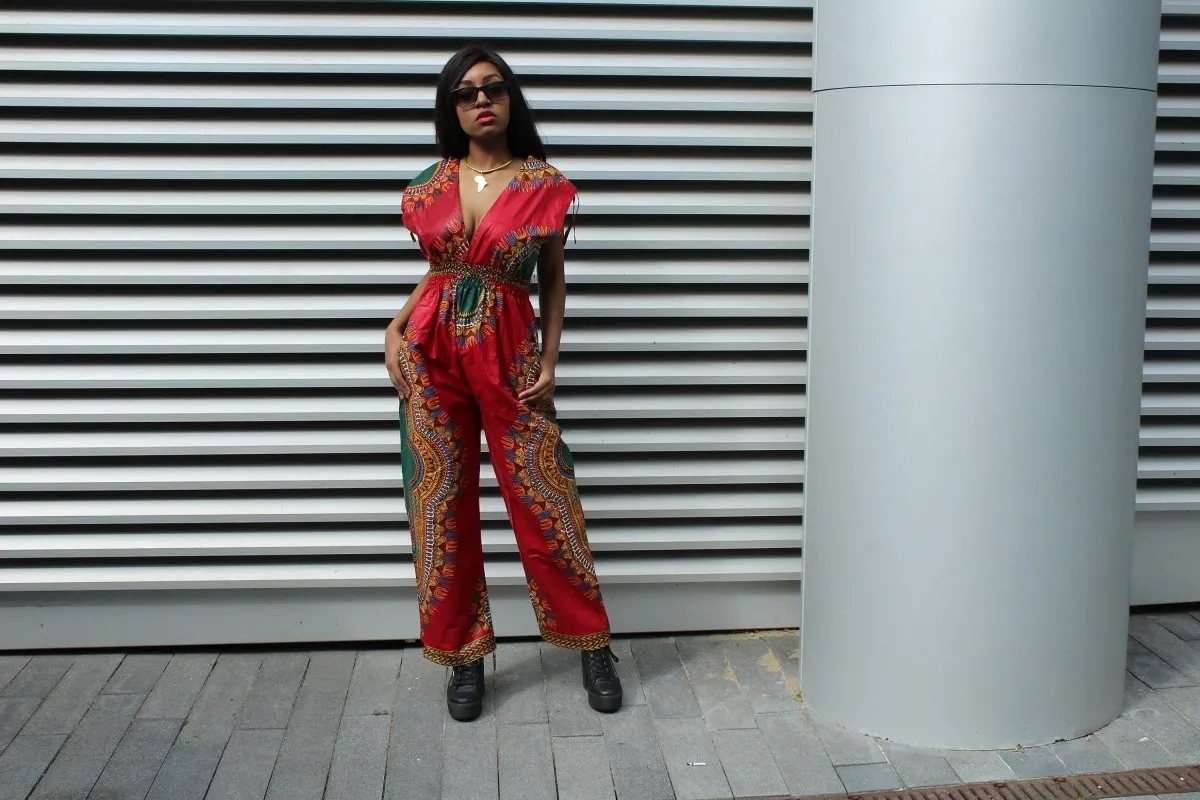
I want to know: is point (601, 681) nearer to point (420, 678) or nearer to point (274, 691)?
point (420, 678)

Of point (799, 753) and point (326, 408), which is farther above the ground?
point (326, 408)

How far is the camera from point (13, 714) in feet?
13.1

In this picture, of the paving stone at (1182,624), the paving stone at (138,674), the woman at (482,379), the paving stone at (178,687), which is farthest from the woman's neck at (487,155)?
the paving stone at (1182,624)

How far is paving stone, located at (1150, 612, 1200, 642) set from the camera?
14.8 ft

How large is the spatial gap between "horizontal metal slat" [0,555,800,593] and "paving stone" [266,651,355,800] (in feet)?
0.97

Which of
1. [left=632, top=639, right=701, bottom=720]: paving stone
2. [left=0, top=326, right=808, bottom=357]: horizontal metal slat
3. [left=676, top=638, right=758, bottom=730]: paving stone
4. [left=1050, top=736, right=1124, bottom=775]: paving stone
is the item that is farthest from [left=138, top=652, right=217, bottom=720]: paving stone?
[left=1050, top=736, right=1124, bottom=775]: paving stone

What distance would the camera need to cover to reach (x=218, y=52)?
4180mm

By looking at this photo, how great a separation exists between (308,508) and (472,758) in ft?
4.00

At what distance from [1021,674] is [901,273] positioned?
1.22 m

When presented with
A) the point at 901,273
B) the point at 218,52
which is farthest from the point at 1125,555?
the point at 218,52

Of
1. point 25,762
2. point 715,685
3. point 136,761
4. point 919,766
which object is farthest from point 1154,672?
point 25,762

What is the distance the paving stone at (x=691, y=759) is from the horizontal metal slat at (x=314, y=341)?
1309 mm

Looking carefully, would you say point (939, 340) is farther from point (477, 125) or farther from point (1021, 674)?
point (477, 125)

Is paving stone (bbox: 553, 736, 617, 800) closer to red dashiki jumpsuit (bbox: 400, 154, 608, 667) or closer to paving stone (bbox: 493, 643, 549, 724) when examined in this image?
paving stone (bbox: 493, 643, 549, 724)
